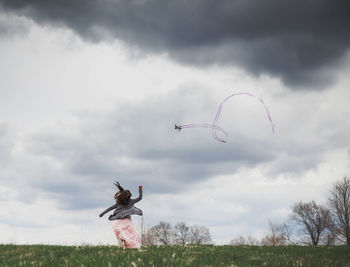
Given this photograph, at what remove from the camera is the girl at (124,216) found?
16500mm

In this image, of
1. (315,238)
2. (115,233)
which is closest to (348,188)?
(315,238)

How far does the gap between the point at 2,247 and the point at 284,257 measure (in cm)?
1158

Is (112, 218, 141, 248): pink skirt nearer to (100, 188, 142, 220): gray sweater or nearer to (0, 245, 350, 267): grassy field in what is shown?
(100, 188, 142, 220): gray sweater

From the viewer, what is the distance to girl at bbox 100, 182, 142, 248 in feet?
54.1

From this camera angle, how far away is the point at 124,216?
1670 cm

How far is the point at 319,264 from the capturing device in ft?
35.0

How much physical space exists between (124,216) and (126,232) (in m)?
0.74

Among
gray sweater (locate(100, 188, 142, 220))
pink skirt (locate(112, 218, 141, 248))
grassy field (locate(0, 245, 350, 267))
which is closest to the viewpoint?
grassy field (locate(0, 245, 350, 267))

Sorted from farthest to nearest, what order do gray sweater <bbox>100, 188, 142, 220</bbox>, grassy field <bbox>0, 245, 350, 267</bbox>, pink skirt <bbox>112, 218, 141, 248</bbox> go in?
gray sweater <bbox>100, 188, 142, 220</bbox> < pink skirt <bbox>112, 218, 141, 248</bbox> < grassy field <bbox>0, 245, 350, 267</bbox>

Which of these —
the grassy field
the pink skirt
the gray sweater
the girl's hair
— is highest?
the girl's hair

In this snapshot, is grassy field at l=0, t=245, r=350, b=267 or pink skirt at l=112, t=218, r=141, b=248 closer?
grassy field at l=0, t=245, r=350, b=267

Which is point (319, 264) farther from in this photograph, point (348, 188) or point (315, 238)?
point (315, 238)

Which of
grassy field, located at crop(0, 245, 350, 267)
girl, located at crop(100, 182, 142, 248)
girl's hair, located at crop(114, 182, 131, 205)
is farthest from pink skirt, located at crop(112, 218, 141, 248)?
grassy field, located at crop(0, 245, 350, 267)

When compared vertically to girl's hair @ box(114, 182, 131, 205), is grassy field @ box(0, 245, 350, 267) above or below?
below
